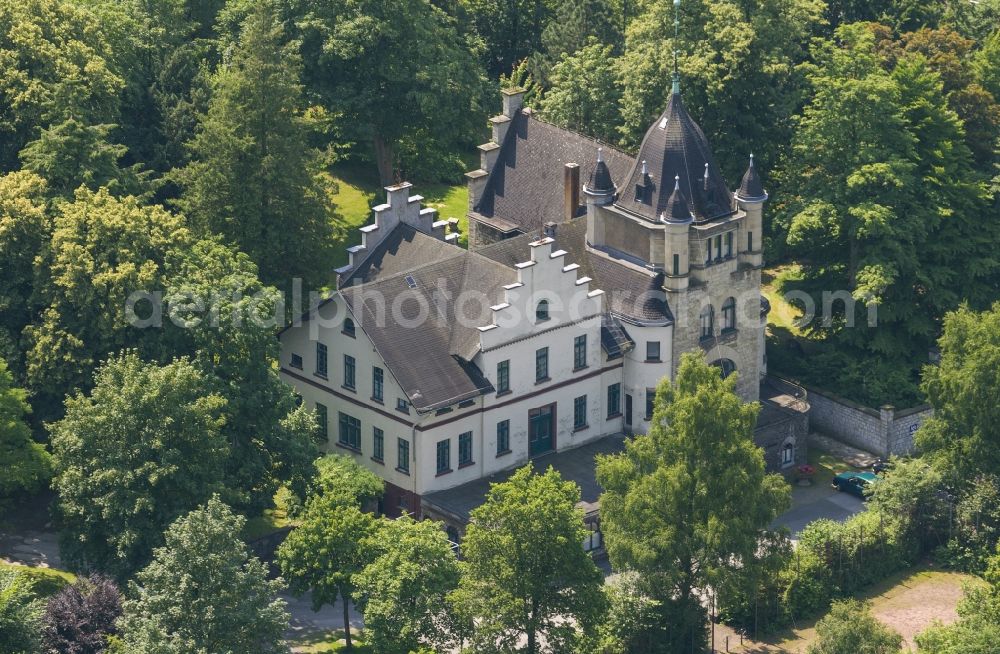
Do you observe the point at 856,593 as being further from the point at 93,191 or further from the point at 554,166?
the point at 93,191

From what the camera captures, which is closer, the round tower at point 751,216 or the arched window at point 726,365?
the round tower at point 751,216

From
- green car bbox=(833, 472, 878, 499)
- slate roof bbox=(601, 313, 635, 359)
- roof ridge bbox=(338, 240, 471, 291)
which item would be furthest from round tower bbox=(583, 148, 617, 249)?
green car bbox=(833, 472, 878, 499)

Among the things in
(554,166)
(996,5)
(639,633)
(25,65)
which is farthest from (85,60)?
(996,5)

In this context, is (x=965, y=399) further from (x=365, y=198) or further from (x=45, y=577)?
(x=365, y=198)

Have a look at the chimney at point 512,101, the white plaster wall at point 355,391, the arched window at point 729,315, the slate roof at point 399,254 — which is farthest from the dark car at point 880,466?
the chimney at point 512,101

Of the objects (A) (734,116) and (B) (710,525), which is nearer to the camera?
(B) (710,525)

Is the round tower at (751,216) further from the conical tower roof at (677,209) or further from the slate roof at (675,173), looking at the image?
the conical tower roof at (677,209)

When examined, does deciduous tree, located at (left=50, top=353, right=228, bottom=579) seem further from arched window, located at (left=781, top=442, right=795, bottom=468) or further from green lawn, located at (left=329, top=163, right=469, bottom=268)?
green lawn, located at (left=329, top=163, right=469, bottom=268)
